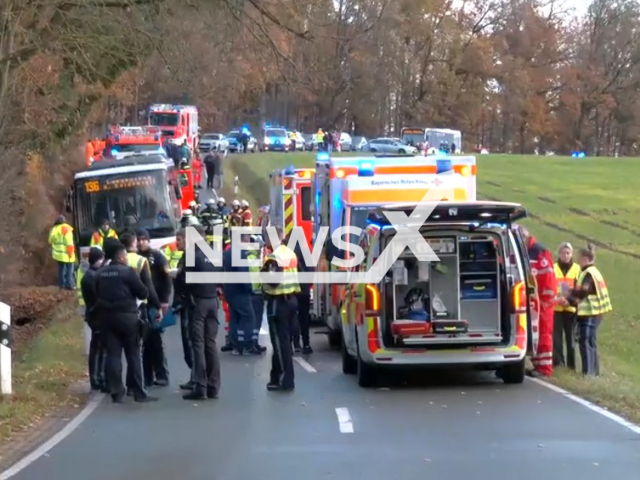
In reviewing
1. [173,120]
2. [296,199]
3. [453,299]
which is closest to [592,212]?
[296,199]

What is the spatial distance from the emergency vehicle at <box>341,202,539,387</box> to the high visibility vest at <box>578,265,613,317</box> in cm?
160

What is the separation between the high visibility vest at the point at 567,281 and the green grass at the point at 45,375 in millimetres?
Result: 6380

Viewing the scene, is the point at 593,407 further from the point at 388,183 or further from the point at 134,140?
the point at 134,140

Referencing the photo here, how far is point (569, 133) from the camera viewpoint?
93.1m

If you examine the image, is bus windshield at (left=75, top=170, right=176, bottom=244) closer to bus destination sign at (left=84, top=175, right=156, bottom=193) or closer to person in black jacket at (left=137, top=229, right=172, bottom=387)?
bus destination sign at (left=84, top=175, right=156, bottom=193)

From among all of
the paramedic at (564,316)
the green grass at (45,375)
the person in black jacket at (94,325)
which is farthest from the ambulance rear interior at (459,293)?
the green grass at (45,375)

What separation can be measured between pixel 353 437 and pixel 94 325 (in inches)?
159

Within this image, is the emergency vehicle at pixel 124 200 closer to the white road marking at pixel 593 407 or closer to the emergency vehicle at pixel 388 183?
the emergency vehicle at pixel 388 183

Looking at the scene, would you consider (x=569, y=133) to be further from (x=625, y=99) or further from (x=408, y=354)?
(x=408, y=354)

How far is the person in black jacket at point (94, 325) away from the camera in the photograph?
1333 cm

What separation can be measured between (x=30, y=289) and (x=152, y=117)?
25.3m

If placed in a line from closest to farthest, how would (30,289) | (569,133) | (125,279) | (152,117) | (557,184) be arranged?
(125,279)
(30,289)
(557,184)
(152,117)
(569,133)

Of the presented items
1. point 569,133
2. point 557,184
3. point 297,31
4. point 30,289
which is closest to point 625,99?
point 569,133

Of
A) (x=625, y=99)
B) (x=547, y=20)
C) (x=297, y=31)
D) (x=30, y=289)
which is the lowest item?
(x=30, y=289)
